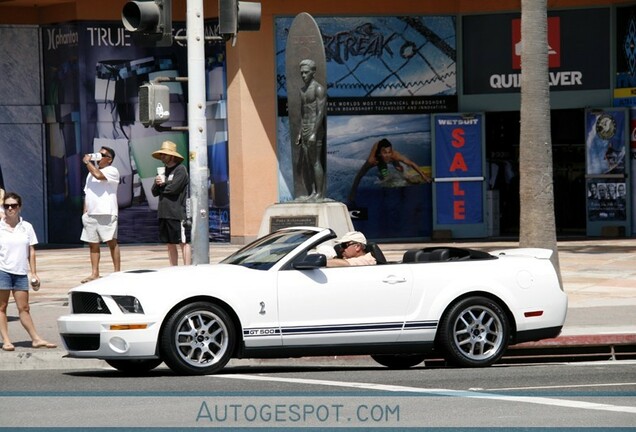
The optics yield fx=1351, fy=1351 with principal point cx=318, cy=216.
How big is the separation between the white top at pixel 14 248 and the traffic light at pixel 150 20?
248cm

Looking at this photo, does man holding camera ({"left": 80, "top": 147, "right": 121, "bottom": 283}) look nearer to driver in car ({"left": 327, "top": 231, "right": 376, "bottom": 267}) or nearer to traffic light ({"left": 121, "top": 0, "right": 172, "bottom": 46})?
traffic light ({"left": 121, "top": 0, "right": 172, "bottom": 46})

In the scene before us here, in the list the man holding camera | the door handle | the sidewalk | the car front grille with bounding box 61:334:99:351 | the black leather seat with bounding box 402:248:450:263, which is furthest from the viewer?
the man holding camera

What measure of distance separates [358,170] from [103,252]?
6.11 m

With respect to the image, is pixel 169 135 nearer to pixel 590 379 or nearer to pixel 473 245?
pixel 473 245

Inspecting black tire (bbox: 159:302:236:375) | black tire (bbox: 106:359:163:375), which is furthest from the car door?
black tire (bbox: 106:359:163:375)

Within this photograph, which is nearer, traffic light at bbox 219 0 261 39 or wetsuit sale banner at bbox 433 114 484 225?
traffic light at bbox 219 0 261 39

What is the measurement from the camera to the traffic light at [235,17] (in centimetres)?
1517

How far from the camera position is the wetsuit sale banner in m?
31.3

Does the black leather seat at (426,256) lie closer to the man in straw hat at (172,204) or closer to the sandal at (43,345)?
the sandal at (43,345)

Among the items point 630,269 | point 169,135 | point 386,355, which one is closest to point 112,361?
point 386,355

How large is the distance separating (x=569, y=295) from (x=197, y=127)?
6.52 metres

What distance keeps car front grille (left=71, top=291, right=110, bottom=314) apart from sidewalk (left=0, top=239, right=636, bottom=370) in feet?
3.98

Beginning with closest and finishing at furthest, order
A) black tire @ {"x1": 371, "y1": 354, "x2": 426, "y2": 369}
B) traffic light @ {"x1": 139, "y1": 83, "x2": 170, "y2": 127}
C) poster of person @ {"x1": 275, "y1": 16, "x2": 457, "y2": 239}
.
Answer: black tire @ {"x1": 371, "y1": 354, "x2": 426, "y2": 369} < traffic light @ {"x1": 139, "y1": 83, "x2": 170, "y2": 127} < poster of person @ {"x1": 275, "y1": 16, "x2": 457, "y2": 239}
